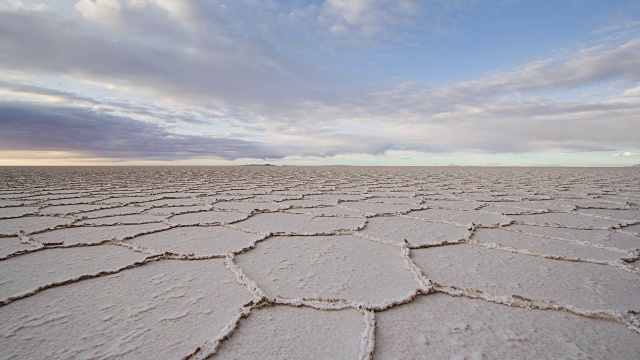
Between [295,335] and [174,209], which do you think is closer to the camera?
[295,335]

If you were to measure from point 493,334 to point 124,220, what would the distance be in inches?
93.2

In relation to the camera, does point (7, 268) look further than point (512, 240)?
No

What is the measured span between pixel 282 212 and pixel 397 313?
6.04 feet

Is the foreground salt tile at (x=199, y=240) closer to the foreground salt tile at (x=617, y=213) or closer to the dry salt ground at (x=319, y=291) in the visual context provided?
the dry salt ground at (x=319, y=291)

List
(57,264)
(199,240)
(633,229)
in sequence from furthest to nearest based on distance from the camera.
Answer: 1. (633,229)
2. (199,240)
3. (57,264)

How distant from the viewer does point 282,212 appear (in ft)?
8.90

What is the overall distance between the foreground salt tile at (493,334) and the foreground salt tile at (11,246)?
168cm

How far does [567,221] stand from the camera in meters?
2.34

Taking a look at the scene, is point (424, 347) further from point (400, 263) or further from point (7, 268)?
point (7, 268)

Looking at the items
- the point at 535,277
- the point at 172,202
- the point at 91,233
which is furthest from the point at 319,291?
the point at 172,202

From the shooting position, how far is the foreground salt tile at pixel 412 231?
5.86 ft

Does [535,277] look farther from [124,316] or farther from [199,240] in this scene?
[199,240]

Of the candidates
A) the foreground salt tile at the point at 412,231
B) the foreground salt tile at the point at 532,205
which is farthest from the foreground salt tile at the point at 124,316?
the foreground salt tile at the point at 532,205

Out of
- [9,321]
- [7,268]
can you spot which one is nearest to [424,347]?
[9,321]
